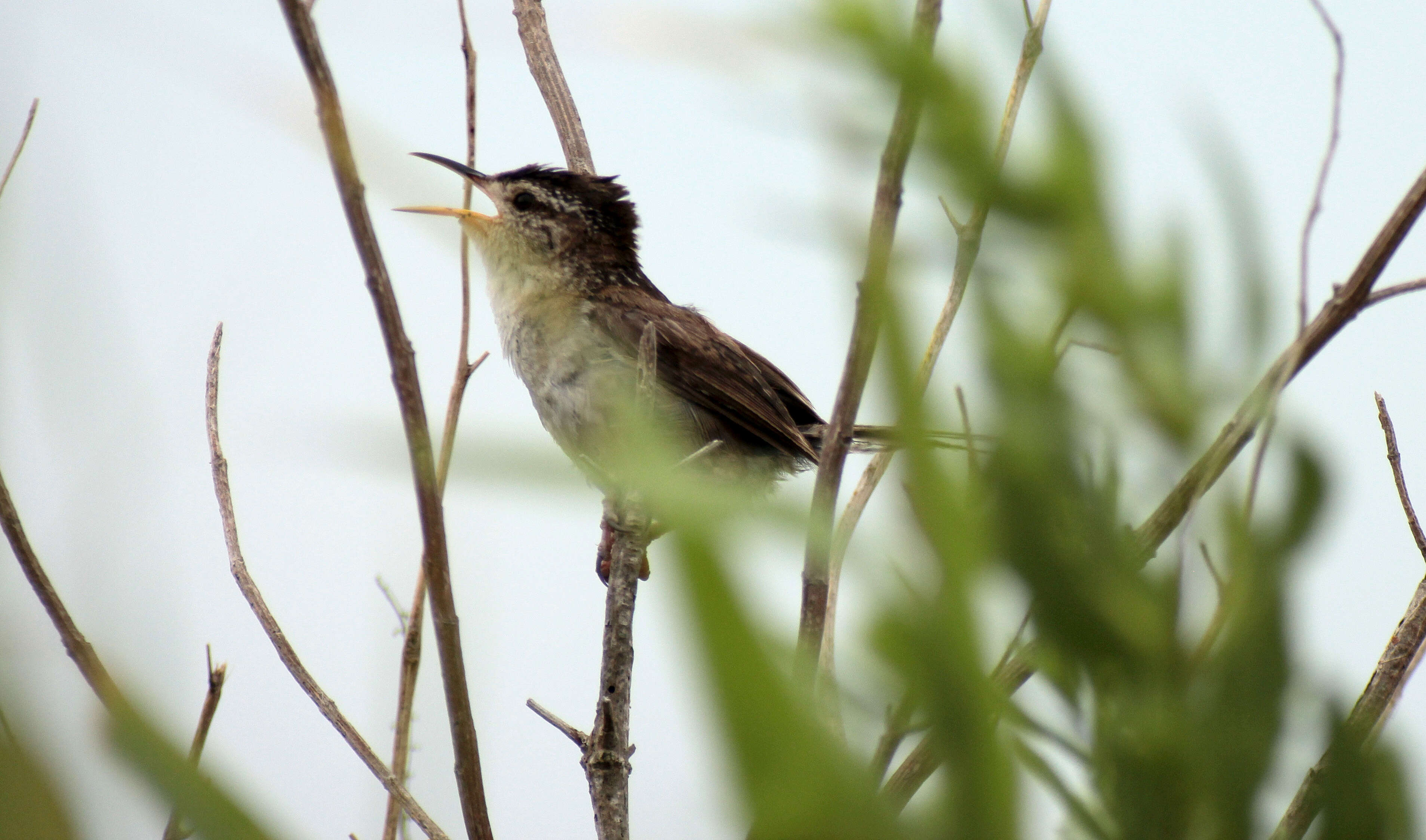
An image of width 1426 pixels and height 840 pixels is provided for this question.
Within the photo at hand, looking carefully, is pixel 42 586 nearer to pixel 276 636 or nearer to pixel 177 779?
pixel 276 636

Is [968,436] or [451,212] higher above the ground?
[451,212]

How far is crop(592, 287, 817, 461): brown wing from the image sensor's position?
4.31m

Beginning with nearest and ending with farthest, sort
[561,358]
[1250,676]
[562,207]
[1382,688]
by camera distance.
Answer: [1250,676] → [1382,688] → [561,358] → [562,207]

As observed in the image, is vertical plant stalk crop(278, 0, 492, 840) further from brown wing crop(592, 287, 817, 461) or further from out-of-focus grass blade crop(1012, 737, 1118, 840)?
brown wing crop(592, 287, 817, 461)

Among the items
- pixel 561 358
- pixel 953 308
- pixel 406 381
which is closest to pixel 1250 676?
pixel 406 381

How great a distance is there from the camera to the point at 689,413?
4.39m

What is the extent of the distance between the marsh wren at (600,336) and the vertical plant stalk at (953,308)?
5.32ft

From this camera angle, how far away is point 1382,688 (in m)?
1.13

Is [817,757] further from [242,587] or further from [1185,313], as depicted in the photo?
[242,587]

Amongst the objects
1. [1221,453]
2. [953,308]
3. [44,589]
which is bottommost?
[1221,453]

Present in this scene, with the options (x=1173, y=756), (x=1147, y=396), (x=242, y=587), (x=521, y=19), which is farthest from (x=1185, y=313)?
(x=521, y=19)

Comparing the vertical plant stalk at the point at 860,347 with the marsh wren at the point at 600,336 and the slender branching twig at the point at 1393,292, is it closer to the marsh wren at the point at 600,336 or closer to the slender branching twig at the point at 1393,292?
the slender branching twig at the point at 1393,292

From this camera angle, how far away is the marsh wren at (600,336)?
416 cm

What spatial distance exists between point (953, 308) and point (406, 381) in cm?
96
